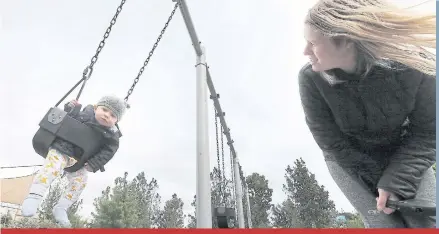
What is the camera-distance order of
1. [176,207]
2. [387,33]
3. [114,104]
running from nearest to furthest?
[387,33]
[114,104]
[176,207]

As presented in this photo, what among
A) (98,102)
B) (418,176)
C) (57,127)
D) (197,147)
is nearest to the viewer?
(418,176)

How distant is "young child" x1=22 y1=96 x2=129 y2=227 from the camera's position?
709 millimetres

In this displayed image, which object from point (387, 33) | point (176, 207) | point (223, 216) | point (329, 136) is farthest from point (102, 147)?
point (176, 207)

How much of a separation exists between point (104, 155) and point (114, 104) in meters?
0.14

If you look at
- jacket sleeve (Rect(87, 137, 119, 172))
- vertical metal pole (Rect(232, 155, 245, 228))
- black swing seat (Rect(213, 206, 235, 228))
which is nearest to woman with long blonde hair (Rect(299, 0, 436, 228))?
black swing seat (Rect(213, 206, 235, 228))

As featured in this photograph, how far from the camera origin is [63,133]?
2.31ft

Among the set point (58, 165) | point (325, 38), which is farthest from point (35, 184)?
point (325, 38)

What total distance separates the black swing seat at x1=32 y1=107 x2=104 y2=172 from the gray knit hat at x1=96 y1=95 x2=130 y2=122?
11cm

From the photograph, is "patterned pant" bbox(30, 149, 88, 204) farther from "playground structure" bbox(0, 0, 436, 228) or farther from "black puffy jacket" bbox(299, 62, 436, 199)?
"black puffy jacket" bbox(299, 62, 436, 199)

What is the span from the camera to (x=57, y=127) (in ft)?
2.32

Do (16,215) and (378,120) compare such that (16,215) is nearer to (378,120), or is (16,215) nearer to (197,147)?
(197,147)

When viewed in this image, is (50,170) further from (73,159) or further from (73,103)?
(73,103)

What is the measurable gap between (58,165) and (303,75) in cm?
55

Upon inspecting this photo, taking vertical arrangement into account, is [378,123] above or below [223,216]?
above
